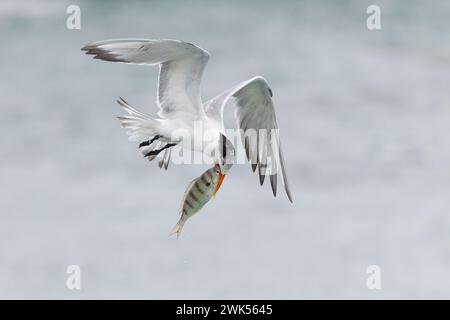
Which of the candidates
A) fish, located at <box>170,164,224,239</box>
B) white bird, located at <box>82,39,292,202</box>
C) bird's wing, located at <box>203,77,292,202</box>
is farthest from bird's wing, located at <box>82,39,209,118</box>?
fish, located at <box>170,164,224,239</box>

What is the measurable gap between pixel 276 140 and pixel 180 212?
2.63 meters

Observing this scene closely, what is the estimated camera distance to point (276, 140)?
10.7m

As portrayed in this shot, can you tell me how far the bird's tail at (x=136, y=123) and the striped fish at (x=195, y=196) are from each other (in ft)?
4.12

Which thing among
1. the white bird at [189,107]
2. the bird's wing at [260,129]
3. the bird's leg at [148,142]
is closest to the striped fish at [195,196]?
the white bird at [189,107]

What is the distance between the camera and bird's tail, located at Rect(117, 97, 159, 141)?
31.4ft

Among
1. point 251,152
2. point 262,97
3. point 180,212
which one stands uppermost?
point 262,97

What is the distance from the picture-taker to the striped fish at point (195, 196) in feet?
27.6

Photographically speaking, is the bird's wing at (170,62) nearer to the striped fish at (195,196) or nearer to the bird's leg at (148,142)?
the bird's leg at (148,142)

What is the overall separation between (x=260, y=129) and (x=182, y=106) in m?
1.48

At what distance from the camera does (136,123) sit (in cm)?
959

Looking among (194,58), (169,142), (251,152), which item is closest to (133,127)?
(169,142)

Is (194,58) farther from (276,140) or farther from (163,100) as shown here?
(276,140)

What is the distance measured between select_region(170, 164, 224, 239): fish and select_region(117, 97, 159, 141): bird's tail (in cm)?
124

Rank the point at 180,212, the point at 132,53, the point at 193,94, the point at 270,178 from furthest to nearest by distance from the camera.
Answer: the point at 270,178 < the point at 193,94 < the point at 132,53 < the point at 180,212
